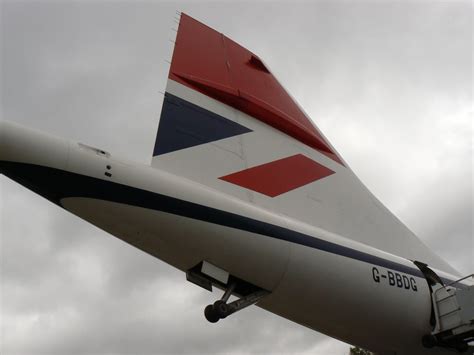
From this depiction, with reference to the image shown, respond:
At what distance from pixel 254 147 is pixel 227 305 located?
231 centimetres

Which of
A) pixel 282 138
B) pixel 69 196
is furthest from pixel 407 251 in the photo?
pixel 69 196

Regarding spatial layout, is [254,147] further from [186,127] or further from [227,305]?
[227,305]

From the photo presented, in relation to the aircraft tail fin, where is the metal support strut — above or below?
below

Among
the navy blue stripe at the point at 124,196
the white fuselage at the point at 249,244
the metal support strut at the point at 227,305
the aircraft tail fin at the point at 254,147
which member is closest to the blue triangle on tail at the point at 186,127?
the aircraft tail fin at the point at 254,147

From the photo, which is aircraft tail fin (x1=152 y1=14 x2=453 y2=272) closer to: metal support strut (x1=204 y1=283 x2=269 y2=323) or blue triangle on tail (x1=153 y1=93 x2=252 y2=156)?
blue triangle on tail (x1=153 y1=93 x2=252 y2=156)

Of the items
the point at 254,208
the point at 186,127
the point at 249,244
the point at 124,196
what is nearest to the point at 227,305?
the point at 249,244

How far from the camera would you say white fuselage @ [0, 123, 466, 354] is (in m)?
5.02

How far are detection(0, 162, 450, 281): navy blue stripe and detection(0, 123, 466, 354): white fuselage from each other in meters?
0.01

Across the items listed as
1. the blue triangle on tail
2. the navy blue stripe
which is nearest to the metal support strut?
the navy blue stripe

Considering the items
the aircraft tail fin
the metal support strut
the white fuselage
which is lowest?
the metal support strut

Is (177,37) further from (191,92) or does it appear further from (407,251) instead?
(407,251)

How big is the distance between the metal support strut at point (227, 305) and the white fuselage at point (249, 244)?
0.49 feet

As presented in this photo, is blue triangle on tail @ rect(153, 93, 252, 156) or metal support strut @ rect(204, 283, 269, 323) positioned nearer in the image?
metal support strut @ rect(204, 283, 269, 323)

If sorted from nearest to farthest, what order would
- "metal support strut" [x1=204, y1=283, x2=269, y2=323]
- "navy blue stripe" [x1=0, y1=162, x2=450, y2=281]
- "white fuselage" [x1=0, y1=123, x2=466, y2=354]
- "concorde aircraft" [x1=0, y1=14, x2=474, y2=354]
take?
"navy blue stripe" [x1=0, y1=162, x2=450, y2=281]
"white fuselage" [x1=0, y1=123, x2=466, y2=354]
"concorde aircraft" [x1=0, y1=14, x2=474, y2=354]
"metal support strut" [x1=204, y1=283, x2=269, y2=323]
